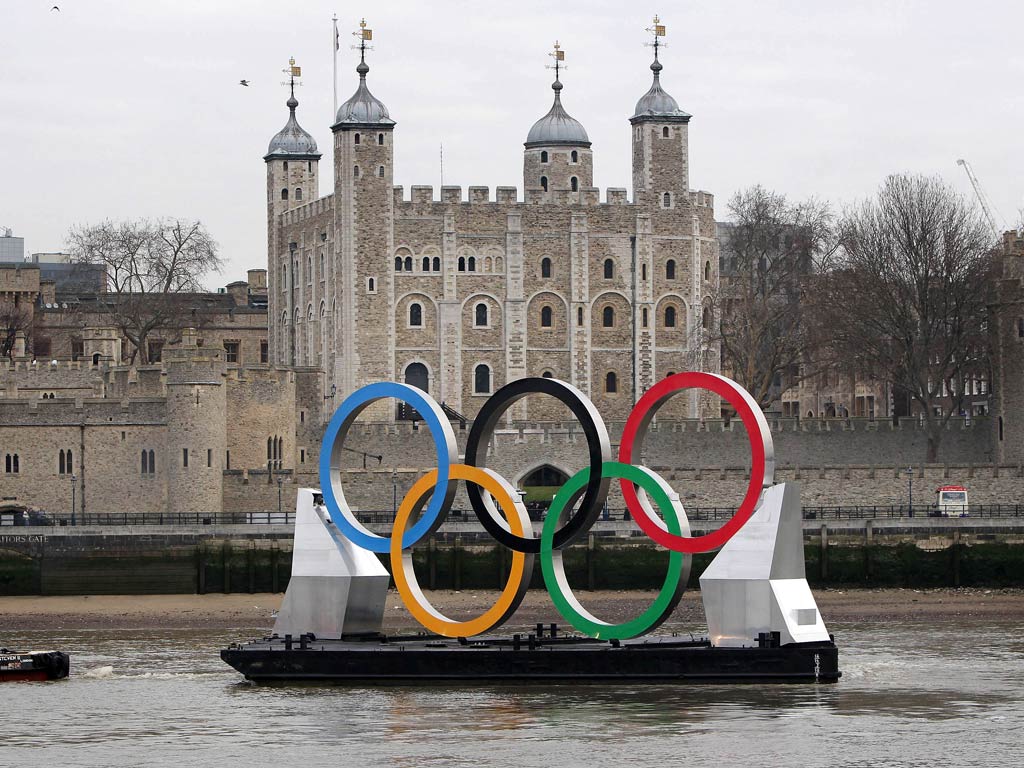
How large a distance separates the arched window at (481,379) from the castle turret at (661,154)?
8.66m

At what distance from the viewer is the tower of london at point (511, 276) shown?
90.7 m

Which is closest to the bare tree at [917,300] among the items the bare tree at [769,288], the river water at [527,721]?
the bare tree at [769,288]

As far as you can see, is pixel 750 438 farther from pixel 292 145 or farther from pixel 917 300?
pixel 292 145

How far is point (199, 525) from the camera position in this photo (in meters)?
64.9

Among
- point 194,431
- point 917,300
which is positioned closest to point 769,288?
point 917,300

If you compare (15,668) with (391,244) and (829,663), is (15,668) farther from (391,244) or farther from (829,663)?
(391,244)

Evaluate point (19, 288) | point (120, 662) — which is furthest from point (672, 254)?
point (120, 662)

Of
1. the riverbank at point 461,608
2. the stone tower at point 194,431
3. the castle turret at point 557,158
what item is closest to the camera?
the riverbank at point 461,608

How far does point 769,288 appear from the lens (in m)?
85.5

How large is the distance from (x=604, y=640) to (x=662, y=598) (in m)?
1.71

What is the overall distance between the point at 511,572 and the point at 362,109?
50375mm

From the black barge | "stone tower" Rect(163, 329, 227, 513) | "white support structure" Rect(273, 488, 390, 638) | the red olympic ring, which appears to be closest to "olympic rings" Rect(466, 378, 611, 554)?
the red olympic ring

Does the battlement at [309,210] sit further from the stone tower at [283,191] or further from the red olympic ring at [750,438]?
the red olympic ring at [750,438]

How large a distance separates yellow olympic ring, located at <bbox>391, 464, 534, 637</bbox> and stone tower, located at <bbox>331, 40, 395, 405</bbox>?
46.7 meters
